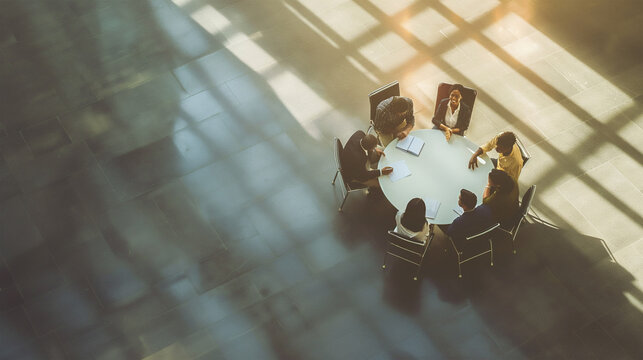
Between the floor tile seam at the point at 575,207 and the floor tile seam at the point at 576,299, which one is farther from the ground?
the floor tile seam at the point at 575,207

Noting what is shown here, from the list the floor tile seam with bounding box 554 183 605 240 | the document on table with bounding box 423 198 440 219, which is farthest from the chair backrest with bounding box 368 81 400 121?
the floor tile seam with bounding box 554 183 605 240

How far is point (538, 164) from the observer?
613cm

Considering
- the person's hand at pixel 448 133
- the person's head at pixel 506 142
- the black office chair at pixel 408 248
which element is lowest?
the black office chair at pixel 408 248

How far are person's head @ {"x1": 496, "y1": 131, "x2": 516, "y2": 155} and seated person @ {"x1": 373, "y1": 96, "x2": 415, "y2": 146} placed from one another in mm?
1007

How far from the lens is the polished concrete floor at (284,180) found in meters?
5.32

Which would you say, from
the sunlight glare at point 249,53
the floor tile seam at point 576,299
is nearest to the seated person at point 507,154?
the floor tile seam at point 576,299

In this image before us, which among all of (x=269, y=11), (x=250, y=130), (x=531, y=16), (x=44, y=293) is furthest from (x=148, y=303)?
(x=531, y=16)

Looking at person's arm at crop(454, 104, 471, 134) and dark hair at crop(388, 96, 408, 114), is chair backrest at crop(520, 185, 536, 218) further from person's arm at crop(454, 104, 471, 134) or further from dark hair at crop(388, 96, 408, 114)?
dark hair at crop(388, 96, 408, 114)

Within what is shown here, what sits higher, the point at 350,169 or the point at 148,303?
the point at 350,169

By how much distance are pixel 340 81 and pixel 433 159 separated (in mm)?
2060

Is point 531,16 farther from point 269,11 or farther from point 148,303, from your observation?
point 148,303

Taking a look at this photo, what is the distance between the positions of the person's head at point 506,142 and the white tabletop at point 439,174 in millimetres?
250

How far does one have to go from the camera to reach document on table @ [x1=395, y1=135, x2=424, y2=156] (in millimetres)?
5445

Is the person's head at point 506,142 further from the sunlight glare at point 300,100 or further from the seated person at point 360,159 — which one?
the sunlight glare at point 300,100
